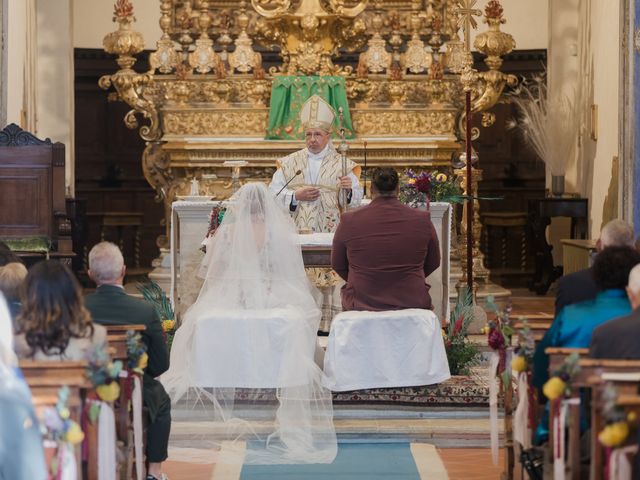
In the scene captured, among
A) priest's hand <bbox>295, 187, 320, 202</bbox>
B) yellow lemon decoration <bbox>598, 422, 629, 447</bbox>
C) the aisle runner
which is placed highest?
priest's hand <bbox>295, 187, 320, 202</bbox>

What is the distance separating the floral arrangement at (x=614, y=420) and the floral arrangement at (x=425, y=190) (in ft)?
21.4

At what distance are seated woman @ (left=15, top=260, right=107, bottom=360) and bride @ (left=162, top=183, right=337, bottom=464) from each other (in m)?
2.74

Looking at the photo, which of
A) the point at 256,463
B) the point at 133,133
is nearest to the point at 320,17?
the point at 133,133

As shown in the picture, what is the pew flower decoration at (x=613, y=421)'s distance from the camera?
5.19 meters

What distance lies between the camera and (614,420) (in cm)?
521

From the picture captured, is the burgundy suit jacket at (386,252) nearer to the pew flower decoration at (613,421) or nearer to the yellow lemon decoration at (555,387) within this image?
the yellow lemon decoration at (555,387)

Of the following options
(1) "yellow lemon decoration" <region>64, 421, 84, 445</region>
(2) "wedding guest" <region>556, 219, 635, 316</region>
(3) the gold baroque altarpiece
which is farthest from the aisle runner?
(3) the gold baroque altarpiece

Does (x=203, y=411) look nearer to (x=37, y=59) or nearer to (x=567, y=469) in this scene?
(x=567, y=469)

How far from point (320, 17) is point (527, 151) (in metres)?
4.78

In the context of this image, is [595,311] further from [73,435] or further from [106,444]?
[73,435]

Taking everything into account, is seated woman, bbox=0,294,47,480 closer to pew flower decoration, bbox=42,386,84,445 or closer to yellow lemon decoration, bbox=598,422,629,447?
pew flower decoration, bbox=42,386,84,445

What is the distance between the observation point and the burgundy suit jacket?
938 centimetres

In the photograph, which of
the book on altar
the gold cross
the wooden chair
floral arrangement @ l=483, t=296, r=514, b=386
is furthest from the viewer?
the gold cross

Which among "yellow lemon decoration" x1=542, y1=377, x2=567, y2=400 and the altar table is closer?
"yellow lemon decoration" x1=542, y1=377, x2=567, y2=400
